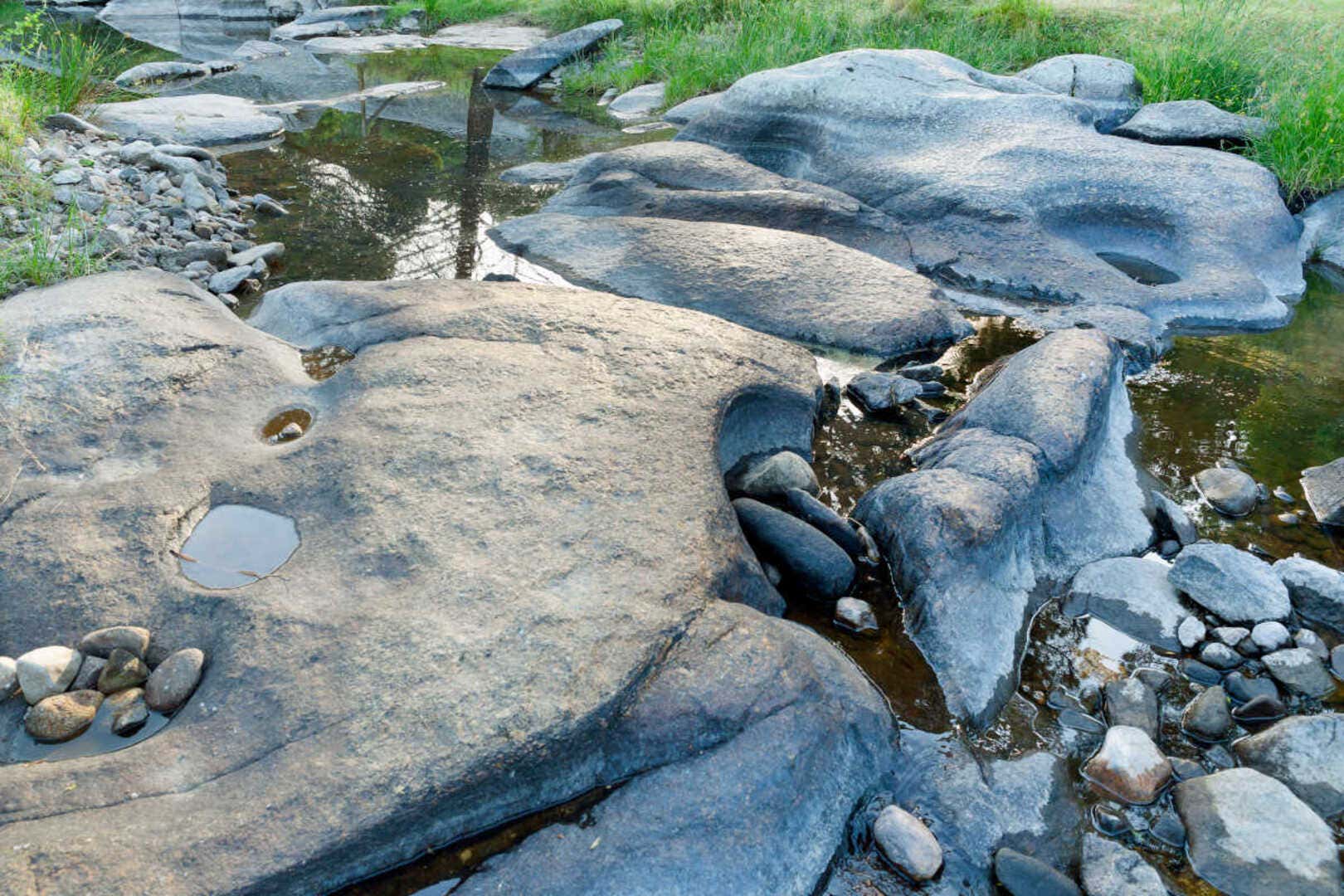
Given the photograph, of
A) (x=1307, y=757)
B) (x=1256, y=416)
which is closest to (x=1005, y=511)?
(x=1307, y=757)

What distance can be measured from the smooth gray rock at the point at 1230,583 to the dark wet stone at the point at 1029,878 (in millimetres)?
1287

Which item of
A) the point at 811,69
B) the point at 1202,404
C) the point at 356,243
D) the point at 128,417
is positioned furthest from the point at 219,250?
the point at 1202,404

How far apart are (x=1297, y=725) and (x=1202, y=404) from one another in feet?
7.57

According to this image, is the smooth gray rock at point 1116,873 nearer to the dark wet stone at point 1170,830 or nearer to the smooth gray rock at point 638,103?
the dark wet stone at point 1170,830

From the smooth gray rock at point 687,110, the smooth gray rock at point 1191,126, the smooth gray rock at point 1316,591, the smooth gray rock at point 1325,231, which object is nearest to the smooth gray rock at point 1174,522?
the smooth gray rock at point 1316,591

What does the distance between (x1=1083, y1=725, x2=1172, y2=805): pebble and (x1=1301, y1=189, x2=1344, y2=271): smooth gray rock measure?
16.8ft

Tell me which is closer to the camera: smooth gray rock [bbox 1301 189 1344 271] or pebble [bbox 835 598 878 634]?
pebble [bbox 835 598 878 634]

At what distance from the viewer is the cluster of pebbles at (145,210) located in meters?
4.89

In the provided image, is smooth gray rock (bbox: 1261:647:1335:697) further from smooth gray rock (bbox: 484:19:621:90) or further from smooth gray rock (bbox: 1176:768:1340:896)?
smooth gray rock (bbox: 484:19:621:90)

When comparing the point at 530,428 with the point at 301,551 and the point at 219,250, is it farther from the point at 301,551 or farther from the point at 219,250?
the point at 219,250

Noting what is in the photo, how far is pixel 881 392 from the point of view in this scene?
4164 millimetres

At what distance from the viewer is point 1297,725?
2.43 metres

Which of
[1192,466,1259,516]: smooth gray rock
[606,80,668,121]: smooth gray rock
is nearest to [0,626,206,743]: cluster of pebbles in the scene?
[1192,466,1259,516]: smooth gray rock

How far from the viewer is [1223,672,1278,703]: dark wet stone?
2656 millimetres
